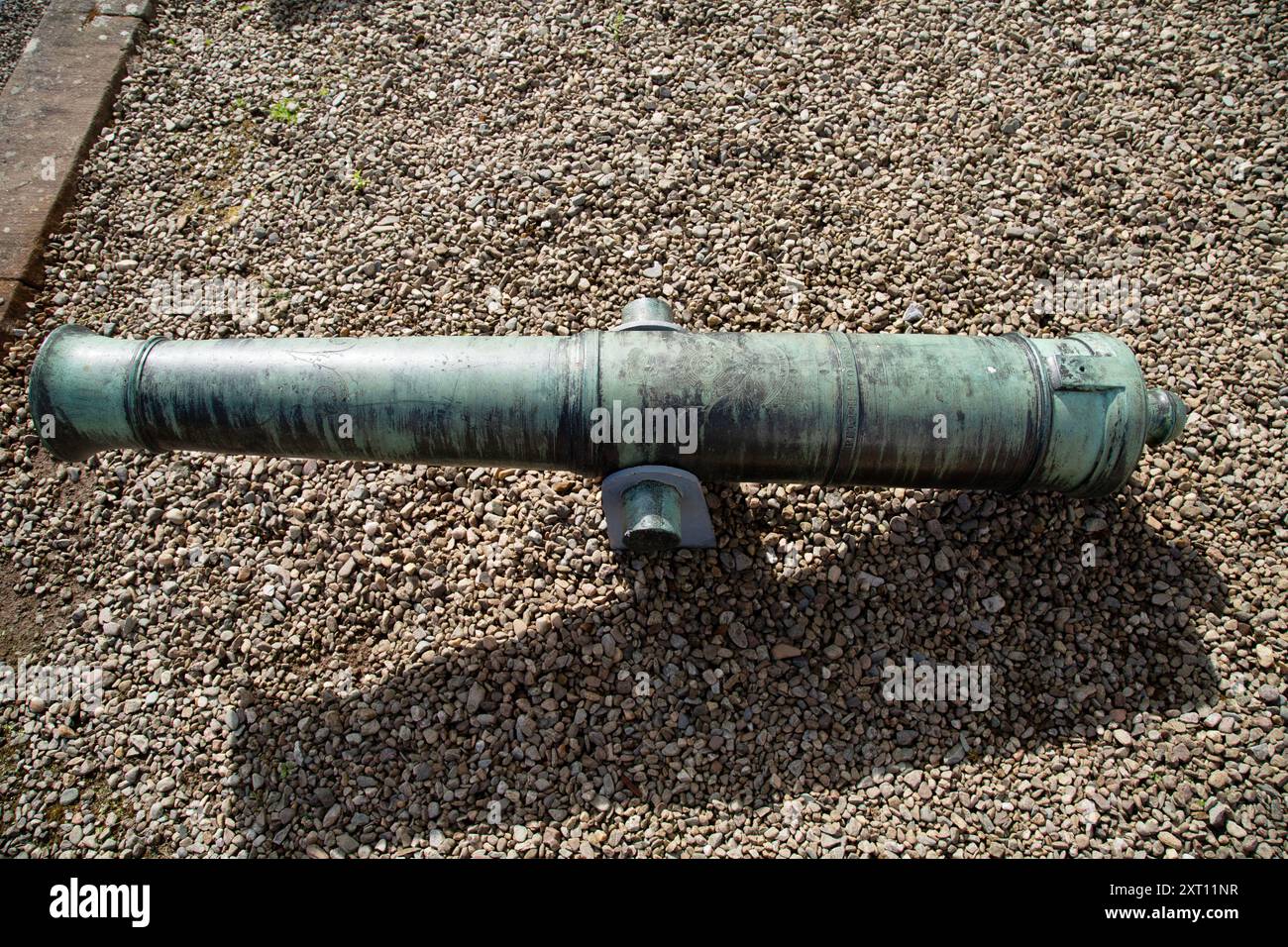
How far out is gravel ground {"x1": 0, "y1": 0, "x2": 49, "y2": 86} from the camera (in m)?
7.73

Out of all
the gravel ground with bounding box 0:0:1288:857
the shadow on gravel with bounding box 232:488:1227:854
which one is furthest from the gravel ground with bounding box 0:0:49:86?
the shadow on gravel with bounding box 232:488:1227:854

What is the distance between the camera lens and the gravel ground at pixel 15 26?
25.4 ft

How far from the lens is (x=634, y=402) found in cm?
346

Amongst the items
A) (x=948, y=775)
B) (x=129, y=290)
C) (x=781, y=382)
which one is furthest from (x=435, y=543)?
(x=129, y=290)

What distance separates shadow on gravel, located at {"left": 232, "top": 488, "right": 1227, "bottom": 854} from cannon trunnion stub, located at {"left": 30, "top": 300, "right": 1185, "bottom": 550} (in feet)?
1.99

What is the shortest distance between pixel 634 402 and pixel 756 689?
56.4 inches

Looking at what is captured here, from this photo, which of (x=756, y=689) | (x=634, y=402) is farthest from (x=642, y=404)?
(x=756, y=689)

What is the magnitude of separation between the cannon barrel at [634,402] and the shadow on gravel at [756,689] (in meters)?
0.63

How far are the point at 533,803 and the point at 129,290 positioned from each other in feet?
14.4

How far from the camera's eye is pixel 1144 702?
3754 mm

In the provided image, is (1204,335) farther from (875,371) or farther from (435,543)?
(435,543)

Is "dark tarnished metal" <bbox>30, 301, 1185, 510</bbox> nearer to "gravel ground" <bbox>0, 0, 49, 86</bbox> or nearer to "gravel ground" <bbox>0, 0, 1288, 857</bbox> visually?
"gravel ground" <bbox>0, 0, 1288, 857</bbox>

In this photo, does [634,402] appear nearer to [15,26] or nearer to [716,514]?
[716,514]

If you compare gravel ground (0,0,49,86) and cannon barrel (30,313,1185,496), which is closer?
cannon barrel (30,313,1185,496)
